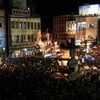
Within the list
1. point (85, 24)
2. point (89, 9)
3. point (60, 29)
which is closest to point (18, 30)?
point (60, 29)

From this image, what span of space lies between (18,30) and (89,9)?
16.0m

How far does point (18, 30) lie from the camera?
34.7m

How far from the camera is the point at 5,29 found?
1300 inches

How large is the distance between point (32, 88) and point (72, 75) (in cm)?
225

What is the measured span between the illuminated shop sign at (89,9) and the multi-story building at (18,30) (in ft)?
33.9

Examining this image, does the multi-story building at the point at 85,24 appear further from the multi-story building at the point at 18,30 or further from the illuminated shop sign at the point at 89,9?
the multi-story building at the point at 18,30

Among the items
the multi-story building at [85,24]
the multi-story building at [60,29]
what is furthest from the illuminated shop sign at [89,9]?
the multi-story building at [60,29]

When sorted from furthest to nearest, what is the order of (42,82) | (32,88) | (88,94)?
(42,82) < (32,88) < (88,94)

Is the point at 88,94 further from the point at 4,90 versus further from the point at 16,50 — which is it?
the point at 16,50

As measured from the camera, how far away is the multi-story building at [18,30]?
32500mm

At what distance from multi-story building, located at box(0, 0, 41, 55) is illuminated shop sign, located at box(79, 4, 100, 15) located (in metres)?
10.3

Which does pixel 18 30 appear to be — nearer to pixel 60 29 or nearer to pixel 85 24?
pixel 60 29

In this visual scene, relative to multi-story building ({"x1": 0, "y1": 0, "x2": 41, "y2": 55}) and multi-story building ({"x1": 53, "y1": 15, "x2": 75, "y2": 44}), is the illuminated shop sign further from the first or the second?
multi-story building ({"x1": 0, "y1": 0, "x2": 41, "y2": 55})

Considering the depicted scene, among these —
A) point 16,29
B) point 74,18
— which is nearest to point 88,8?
point 74,18
